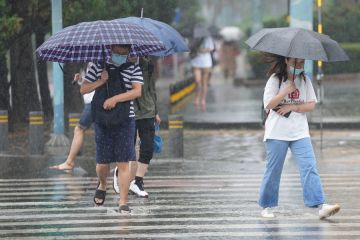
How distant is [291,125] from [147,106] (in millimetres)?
1978

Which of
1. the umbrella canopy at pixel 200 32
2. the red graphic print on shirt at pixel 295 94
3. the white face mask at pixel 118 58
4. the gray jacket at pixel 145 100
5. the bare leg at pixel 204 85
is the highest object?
the white face mask at pixel 118 58

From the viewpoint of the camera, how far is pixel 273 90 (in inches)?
359

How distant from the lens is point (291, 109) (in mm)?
9102

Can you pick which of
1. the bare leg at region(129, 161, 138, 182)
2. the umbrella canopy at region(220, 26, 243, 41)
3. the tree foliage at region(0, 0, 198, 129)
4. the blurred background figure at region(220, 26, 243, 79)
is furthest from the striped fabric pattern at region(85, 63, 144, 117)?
the umbrella canopy at region(220, 26, 243, 41)

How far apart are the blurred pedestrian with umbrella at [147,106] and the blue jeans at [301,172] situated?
5.83 feet

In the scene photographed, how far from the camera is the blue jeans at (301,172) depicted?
9.11m

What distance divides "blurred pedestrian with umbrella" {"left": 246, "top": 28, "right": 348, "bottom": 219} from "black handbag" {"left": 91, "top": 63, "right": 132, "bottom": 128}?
4.33 ft

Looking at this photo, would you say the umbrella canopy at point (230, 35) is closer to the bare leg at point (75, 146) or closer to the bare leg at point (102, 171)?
the bare leg at point (75, 146)

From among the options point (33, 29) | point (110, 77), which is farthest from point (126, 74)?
point (33, 29)

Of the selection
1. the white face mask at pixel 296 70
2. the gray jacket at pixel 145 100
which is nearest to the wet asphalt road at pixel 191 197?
the gray jacket at pixel 145 100

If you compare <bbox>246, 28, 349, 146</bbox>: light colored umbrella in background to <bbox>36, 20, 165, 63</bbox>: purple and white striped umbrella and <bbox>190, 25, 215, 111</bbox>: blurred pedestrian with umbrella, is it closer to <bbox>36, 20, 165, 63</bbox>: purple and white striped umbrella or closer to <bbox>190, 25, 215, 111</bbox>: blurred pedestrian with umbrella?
<bbox>36, 20, 165, 63</bbox>: purple and white striped umbrella

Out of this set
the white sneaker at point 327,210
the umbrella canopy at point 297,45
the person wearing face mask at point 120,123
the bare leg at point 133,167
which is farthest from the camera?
the bare leg at point 133,167

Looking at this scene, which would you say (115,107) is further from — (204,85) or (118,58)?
(204,85)

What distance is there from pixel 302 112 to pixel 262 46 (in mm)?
745
